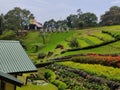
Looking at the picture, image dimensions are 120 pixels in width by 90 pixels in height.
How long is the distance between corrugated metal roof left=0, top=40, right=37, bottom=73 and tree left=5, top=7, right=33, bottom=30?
342 feet

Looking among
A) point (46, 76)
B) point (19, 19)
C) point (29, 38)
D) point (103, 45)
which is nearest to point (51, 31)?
point (29, 38)

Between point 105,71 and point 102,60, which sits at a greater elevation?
point 102,60

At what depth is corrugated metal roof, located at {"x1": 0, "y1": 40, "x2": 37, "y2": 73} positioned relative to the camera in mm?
24545

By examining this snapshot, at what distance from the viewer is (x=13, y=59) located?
25.5 metres

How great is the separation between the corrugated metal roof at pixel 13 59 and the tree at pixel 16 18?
104 meters

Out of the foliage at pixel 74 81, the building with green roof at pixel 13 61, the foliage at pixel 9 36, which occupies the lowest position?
the foliage at pixel 74 81

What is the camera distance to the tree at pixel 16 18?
132 m

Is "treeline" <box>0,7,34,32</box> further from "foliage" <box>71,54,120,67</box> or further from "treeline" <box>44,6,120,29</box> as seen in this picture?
"foliage" <box>71,54,120,67</box>

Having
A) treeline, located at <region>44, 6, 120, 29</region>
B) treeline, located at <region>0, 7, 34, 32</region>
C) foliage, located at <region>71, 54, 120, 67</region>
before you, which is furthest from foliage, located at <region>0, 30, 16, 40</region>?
foliage, located at <region>71, 54, 120, 67</region>

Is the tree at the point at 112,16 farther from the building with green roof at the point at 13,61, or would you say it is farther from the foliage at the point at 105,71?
the building with green roof at the point at 13,61

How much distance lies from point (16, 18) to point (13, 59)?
363ft

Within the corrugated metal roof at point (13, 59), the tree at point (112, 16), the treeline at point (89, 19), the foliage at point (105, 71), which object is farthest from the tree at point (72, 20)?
the corrugated metal roof at point (13, 59)

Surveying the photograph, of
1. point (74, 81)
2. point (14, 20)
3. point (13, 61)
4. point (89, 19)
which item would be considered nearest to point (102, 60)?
point (74, 81)

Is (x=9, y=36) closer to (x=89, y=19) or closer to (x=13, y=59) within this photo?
(x=89, y=19)
